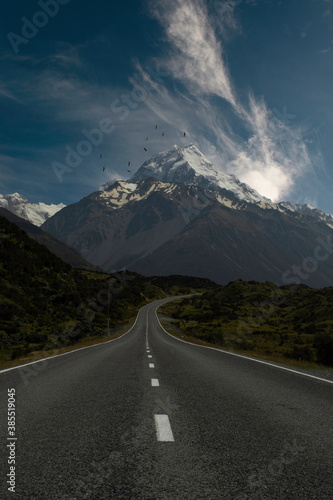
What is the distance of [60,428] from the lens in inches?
210

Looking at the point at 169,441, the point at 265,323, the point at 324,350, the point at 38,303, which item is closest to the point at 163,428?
the point at 169,441

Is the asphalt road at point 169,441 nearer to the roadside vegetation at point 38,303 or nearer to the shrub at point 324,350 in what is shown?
the shrub at point 324,350

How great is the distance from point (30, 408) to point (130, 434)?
2.51 m

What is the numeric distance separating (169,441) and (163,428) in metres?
0.64

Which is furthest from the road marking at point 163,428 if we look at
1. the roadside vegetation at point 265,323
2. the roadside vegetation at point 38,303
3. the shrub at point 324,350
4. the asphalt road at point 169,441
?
the roadside vegetation at point 38,303

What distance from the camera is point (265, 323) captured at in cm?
7112

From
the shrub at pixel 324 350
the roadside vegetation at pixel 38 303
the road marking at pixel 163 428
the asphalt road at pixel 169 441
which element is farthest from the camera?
the roadside vegetation at pixel 38 303

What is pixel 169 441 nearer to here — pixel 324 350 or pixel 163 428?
pixel 163 428

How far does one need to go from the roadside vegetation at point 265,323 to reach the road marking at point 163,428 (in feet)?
43.8

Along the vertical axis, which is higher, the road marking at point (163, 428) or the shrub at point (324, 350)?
the road marking at point (163, 428)

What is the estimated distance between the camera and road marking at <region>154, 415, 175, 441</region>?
486 centimetres

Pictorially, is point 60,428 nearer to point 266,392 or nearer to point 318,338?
point 266,392

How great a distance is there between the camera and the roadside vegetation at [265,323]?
21.6 meters

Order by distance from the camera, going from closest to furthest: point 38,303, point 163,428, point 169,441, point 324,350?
point 169,441, point 163,428, point 324,350, point 38,303
